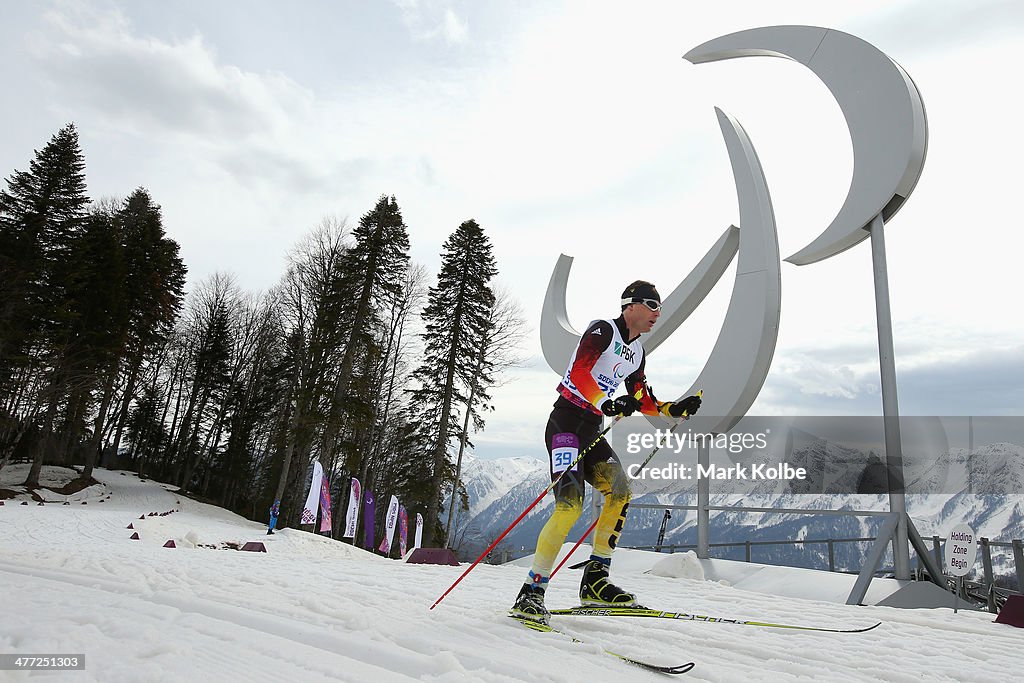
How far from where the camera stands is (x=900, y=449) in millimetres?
5918

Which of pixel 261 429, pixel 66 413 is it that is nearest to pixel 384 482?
pixel 261 429

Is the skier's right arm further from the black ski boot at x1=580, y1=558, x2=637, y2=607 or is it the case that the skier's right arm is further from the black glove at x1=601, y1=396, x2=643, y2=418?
the black ski boot at x1=580, y1=558, x2=637, y2=607

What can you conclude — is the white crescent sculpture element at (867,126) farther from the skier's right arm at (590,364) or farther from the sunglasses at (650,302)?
the skier's right arm at (590,364)

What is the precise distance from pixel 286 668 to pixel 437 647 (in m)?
0.62

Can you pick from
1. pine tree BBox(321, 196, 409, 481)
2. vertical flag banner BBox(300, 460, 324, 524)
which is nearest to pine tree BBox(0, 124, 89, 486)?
pine tree BBox(321, 196, 409, 481)

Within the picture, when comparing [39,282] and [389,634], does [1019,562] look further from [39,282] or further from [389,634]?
[39,282]

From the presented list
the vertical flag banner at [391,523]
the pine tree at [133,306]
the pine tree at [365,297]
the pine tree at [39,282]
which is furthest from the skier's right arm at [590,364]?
the pine tree at [133,306]

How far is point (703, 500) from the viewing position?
Result: 311 inches

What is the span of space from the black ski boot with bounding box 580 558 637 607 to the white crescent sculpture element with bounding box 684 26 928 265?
5.38 metres

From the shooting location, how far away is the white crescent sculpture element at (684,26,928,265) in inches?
253

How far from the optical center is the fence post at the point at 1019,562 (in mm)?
6367

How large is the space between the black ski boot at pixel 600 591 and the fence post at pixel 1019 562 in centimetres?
571

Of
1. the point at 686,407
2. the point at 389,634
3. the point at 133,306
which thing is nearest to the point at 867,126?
the point at 686,407

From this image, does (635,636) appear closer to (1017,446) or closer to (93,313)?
(1017,446)
